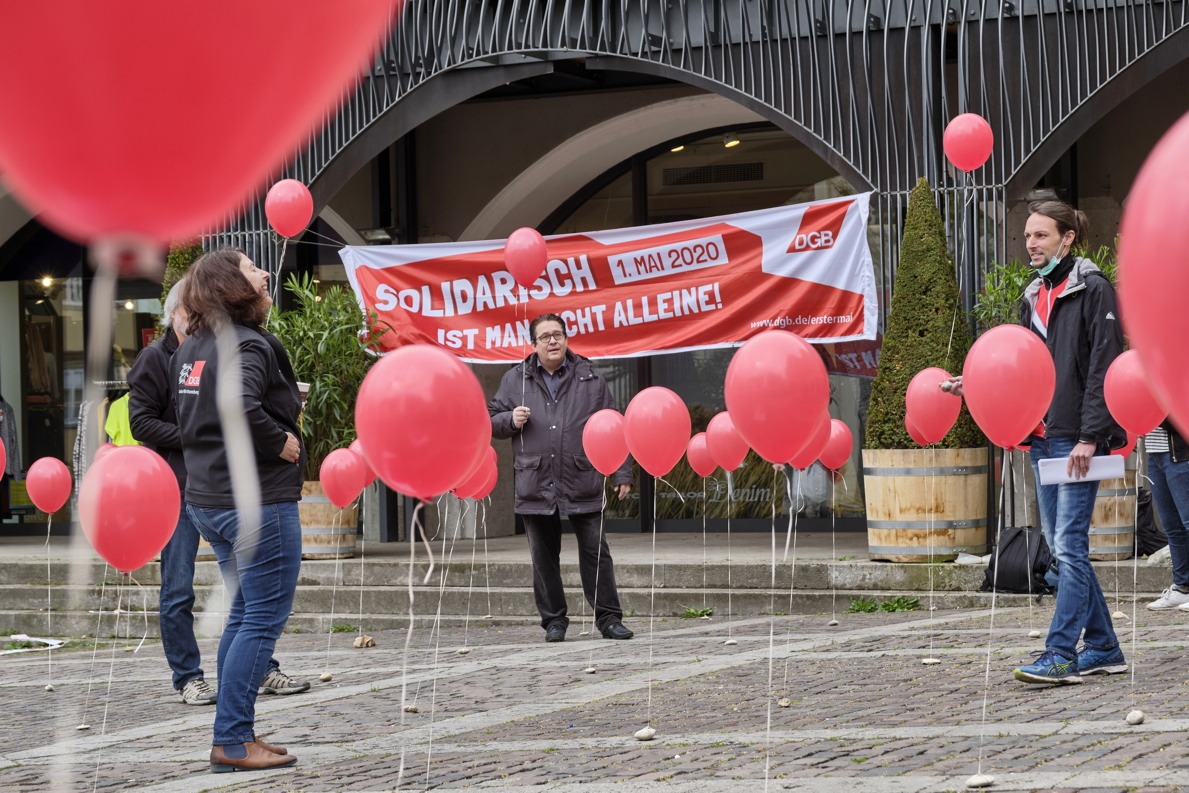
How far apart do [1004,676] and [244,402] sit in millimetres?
3348

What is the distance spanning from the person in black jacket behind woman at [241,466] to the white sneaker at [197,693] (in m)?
1.28

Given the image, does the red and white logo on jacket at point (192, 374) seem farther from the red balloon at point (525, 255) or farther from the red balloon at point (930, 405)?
the red balloon at point (525, 255)

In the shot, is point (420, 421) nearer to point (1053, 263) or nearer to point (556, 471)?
point (1053, 263)

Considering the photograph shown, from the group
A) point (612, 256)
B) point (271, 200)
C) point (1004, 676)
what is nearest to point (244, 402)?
point (1004, 676)

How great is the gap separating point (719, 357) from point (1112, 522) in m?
5.01

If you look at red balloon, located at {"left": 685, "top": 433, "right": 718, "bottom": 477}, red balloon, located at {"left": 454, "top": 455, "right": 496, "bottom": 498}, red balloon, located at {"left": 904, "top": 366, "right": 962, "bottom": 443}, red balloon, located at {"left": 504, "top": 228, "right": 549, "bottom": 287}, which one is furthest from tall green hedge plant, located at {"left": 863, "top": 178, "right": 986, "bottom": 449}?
red balloon, located at {"left": 454, "top": 455, "right": 496, "bottom": 498}

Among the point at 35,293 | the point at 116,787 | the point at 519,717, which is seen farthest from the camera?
the point at 35,293

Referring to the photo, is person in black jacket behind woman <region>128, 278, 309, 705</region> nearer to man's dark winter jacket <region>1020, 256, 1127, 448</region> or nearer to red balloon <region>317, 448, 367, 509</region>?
red balloon <region>317, 448, 367, 509</region>

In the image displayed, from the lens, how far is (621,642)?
8.23m

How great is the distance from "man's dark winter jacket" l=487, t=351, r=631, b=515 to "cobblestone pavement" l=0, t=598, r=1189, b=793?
820 millimetres

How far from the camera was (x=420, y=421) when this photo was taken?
4.16 m

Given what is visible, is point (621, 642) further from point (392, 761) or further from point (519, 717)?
point (392, 761)

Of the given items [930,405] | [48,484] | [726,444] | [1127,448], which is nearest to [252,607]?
[1127,448]

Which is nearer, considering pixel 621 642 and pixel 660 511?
pixel 621 642
